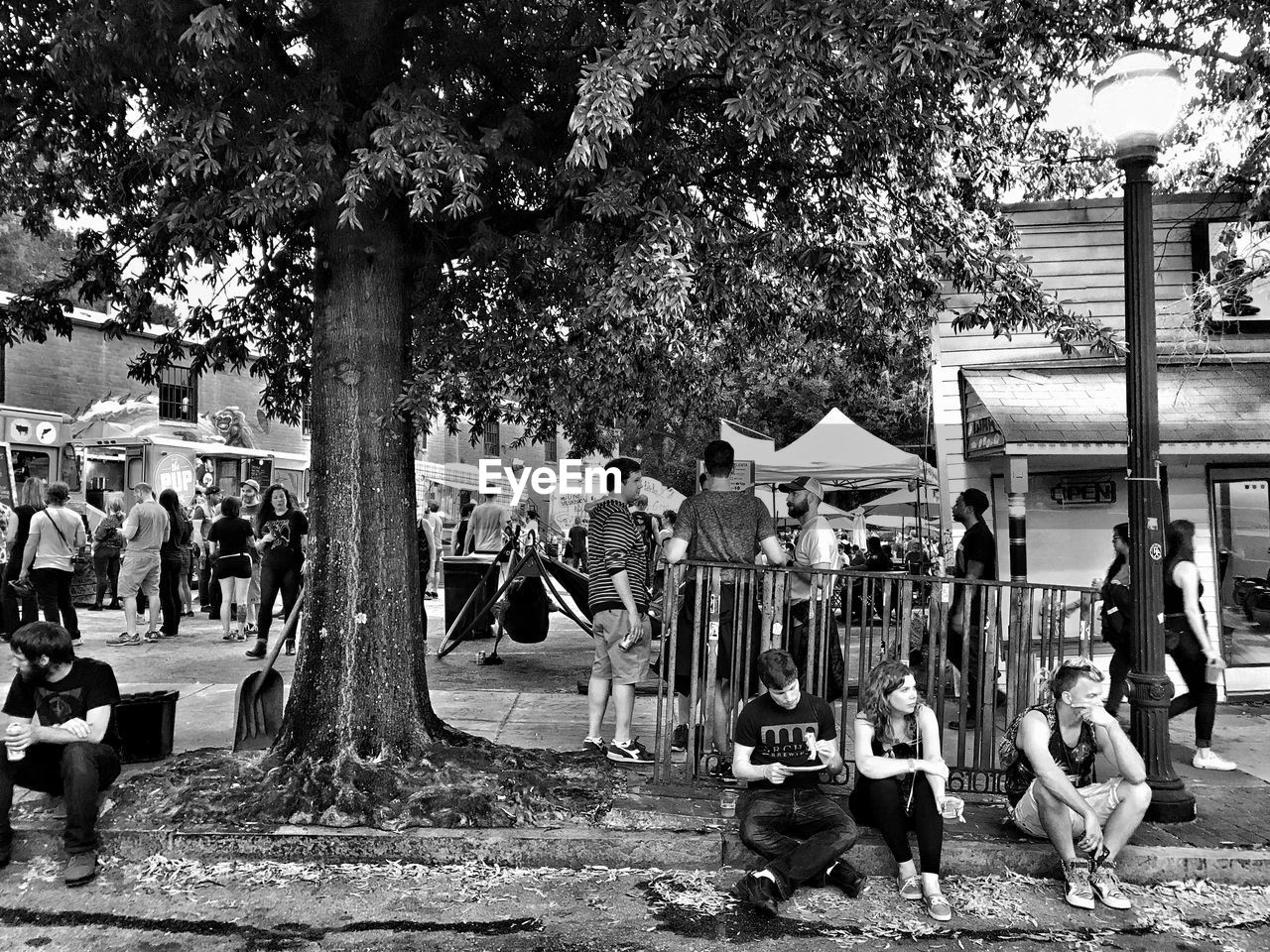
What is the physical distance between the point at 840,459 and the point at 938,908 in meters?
9.47

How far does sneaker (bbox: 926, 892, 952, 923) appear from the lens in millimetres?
4195

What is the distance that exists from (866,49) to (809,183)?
6.88 ft

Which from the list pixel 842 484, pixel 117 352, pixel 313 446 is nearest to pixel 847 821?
pixel 313 446

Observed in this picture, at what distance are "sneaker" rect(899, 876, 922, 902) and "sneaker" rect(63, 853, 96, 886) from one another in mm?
3793

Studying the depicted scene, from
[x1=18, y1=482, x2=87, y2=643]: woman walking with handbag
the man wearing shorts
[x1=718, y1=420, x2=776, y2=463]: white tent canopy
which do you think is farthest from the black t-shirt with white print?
[x1=718, y1=420, x2=776, y2=463]: white tent canopy

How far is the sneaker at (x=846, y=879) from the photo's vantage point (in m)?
4.41

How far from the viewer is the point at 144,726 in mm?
6059

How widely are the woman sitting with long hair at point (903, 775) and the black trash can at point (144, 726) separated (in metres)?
4.32

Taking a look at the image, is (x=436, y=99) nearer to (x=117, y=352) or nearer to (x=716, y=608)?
(x=716, y=608)

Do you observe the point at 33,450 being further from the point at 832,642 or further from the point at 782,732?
the point at 782,732

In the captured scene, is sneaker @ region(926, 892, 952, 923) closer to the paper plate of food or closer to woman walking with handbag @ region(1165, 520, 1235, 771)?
the paper plate of food

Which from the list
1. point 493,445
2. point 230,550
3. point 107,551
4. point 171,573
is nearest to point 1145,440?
point 230,550

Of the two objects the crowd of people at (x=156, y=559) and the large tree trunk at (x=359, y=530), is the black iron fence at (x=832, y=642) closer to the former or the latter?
the large tree trunk at (x=359, y=530)

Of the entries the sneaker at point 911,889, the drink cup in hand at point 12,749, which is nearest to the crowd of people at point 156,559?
the drink cup in hand at point 12,749
